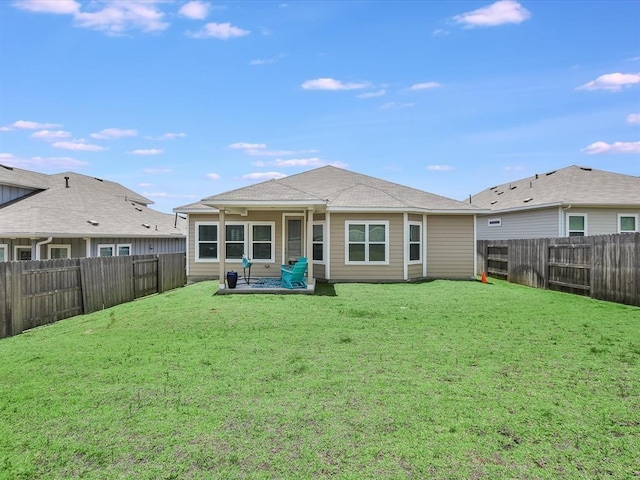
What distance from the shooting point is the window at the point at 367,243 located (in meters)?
14.7

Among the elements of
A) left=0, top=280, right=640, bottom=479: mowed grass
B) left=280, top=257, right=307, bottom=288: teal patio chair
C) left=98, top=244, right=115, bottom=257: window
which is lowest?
left=0, top=280, right=640, bottom=479: mowed grass

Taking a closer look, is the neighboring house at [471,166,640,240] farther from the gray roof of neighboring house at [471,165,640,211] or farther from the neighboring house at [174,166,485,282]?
the neighboring house at [174,166,485,282]

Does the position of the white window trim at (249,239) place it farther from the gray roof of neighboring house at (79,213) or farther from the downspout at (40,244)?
the downspout at (40,244)

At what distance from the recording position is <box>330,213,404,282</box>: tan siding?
14633 millimetres

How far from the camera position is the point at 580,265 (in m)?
12.0

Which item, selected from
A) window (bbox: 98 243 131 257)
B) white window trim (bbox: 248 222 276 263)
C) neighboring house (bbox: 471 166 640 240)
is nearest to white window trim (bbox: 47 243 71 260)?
window (bbox: 98 243 131 257)

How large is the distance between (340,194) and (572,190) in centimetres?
1039

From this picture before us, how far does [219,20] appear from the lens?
37.8ft

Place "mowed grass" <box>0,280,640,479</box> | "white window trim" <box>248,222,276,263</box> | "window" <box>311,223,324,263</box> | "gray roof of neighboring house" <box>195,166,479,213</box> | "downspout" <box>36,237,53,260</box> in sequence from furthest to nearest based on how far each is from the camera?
"white window trim" <box>248,222,276,263</box> → "window" <box>311,223,324,263</box> → "downspout" <box>36,237,53,260</box> → "gray roof of neighboring house" <box>195,166,479,213</box> → "mowed grass" <box>0,280,640,479</box>

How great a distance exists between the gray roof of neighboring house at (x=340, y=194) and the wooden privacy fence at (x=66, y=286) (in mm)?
3184

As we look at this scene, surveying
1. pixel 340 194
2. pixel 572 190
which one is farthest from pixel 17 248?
pixel 572 190

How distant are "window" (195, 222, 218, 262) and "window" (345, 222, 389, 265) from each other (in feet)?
17.0

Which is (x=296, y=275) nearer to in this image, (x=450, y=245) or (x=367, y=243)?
(x=367, y=243)

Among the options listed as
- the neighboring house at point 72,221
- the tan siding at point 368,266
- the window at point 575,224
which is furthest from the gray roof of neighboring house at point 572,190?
the neighboring house at point 72,221
